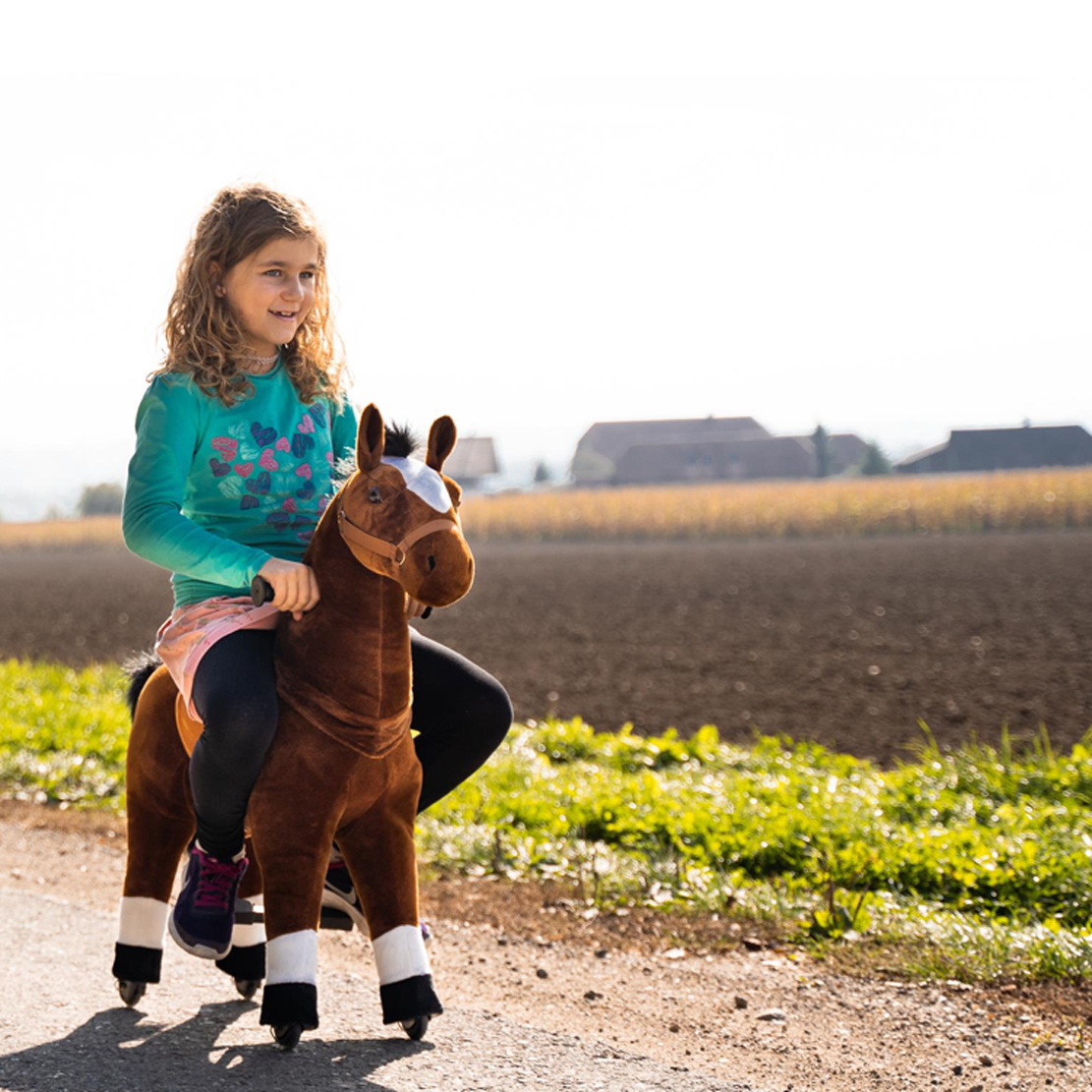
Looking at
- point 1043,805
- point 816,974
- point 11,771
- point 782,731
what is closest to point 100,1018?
point 816,974

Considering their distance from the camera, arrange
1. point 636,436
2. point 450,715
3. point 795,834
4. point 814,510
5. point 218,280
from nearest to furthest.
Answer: point 218,280
point 450,715
point 795,834
point 814,510
point 636,436

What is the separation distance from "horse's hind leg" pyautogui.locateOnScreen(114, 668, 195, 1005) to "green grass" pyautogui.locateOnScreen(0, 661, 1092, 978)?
1.90 meters

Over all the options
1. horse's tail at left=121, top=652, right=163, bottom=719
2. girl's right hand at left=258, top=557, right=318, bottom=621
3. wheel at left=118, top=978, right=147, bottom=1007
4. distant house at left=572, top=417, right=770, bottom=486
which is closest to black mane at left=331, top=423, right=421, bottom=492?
girl's right hand at left=258, top=557, right=318, bottom=621

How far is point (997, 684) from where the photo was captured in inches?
432

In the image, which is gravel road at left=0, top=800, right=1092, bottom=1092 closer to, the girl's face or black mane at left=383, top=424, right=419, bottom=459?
black mane at left=383, top=424, right=419, bottom=459

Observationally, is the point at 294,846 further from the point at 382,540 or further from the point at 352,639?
the point at 382,540

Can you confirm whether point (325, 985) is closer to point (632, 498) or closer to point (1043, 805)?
point (1043, 805)

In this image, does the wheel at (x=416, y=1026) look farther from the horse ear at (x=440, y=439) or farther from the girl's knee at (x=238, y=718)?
the horse ear at (x=440, y=439)

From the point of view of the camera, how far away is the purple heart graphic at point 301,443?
345cm

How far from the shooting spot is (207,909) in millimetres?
3344

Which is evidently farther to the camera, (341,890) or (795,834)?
(795,834)

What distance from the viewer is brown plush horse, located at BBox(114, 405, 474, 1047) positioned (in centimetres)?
297

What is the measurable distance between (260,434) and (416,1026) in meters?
1.58

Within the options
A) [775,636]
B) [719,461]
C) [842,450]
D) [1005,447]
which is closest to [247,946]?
[775,636]
